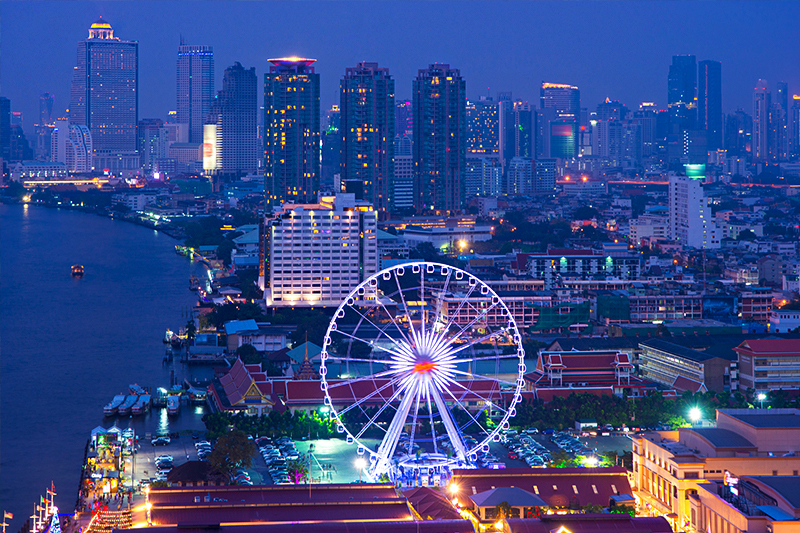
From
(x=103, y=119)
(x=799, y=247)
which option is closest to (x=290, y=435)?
(x=799, y=247)

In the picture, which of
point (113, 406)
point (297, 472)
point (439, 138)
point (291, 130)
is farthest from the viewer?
A: point (439, 138)

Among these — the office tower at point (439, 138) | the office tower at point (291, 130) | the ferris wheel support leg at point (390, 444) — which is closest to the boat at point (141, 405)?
the ferris wheel support leg at point (390, 444)

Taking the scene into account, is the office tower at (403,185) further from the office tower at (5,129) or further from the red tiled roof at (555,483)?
the office tower at (5,129)

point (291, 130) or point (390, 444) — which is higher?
point (291, 130)

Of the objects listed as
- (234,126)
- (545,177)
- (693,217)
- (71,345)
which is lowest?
(71,345)

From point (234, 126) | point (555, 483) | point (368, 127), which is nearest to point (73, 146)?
point (234, 126)

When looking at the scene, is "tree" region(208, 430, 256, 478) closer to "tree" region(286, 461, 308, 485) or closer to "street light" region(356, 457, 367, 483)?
"tree" region(286, 461, 308, 485)

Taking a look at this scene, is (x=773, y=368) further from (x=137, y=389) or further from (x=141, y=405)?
(x=137, y=389)

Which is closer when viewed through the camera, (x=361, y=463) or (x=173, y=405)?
(x=361, y=463)
